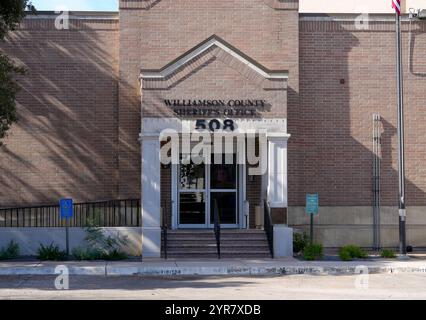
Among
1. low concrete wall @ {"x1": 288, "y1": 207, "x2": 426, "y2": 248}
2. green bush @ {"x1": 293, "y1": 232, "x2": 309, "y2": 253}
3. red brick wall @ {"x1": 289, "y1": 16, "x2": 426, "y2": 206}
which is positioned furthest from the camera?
red brick wall @ {"x1": 289, "y1": 16, "x2": 426, "y2": 206}

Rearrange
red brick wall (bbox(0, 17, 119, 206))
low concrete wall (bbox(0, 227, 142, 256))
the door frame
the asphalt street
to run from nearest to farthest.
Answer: the asphalt street
low concrete wall (bbox(0, 227, 142, 256))
red brick wall (bbox(0, 17, 119, 206))
the door frame

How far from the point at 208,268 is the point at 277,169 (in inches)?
174

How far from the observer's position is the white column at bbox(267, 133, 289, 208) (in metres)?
21.1

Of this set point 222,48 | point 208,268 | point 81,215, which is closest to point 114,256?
point 81,215

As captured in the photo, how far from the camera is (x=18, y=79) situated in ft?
74.6

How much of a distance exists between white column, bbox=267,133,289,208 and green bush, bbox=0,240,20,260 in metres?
7.22

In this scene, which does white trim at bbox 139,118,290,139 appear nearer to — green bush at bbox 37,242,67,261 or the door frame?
the door frame

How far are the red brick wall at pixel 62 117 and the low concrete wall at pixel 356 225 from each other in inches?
251

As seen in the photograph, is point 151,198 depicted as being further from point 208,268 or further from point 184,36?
point 184,36

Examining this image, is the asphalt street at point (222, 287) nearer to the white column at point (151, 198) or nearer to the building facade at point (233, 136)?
the white column at point (151, 198)

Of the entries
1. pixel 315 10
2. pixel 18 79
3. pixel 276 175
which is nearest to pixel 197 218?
pixel 276 175

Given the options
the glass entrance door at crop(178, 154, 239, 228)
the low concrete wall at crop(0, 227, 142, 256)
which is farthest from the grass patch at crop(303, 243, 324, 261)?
the low concrete wall at crop(0, 227, 142, 256)

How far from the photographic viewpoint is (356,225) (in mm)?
23297

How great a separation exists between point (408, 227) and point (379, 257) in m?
2.81
